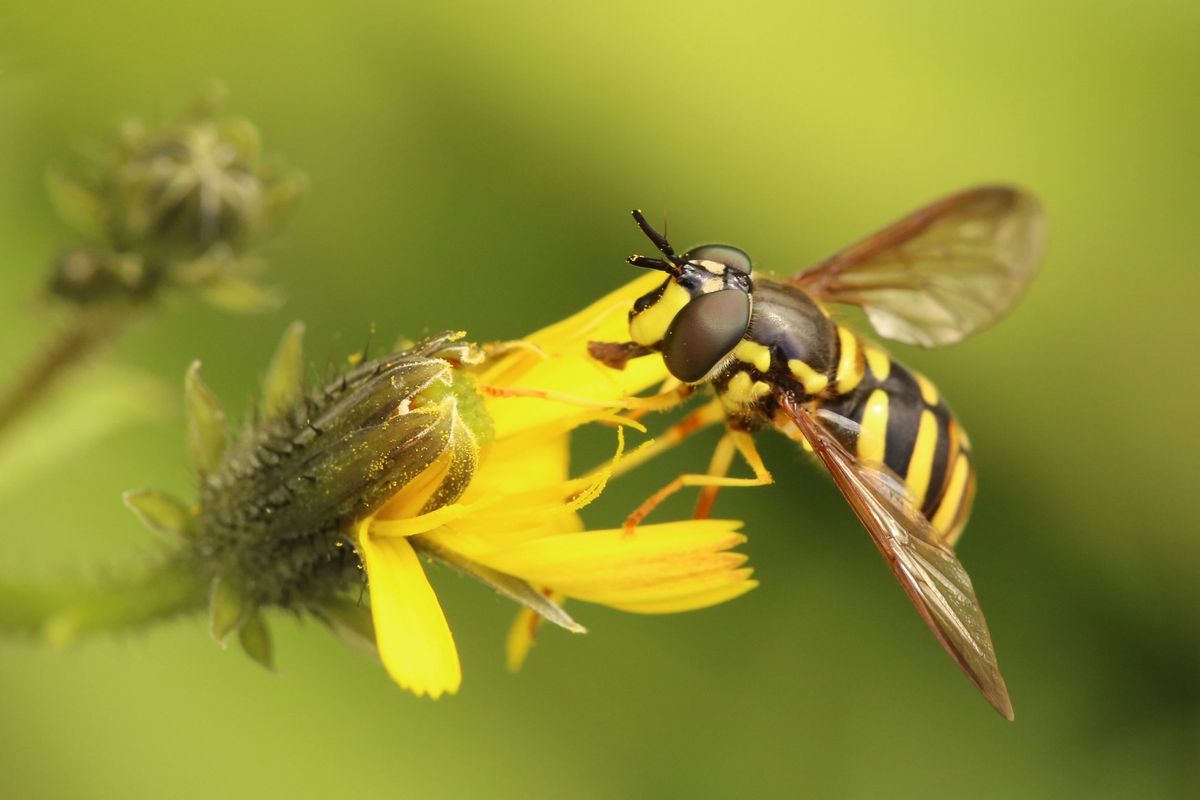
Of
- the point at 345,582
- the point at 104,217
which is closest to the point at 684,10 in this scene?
the point at 104,217

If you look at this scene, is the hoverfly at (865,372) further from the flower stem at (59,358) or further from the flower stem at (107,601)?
the flower stem at (59,358)

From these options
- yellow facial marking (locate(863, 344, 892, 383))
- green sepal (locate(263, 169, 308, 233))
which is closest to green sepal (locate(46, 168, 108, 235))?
green sepal (locate(263, 169, 308, 233))

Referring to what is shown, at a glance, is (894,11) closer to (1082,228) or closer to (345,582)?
(1082,228)

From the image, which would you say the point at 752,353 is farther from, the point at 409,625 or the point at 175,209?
the point at 175,209

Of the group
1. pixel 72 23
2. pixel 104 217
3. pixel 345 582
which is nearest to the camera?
pixel 345 582

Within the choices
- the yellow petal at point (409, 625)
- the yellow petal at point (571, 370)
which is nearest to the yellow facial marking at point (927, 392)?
the yellow petal at point (571, 370)

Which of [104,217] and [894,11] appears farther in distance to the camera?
[894,11]

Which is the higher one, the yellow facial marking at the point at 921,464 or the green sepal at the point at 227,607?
the green sepal at the point at 227,607
